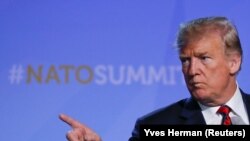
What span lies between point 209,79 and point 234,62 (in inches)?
5.0

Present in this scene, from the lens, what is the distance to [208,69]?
7.00 ft

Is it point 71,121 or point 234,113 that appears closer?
point 71,121

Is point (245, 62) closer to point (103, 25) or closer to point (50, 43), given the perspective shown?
point (103, 25)

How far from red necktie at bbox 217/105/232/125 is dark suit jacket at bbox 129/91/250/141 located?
0.07 metres


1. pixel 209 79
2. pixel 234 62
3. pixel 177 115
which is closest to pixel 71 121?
pixel 177 115

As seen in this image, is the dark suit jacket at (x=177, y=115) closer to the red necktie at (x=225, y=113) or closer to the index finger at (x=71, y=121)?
the red necktie at (x=225, y=113)

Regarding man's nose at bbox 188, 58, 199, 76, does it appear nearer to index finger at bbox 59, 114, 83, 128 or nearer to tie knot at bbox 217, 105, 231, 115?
tie knot at bbox 217, 105, 231, 115

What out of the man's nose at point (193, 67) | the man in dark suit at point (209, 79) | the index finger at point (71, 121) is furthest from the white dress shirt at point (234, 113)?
the index finger at point (71, 121)

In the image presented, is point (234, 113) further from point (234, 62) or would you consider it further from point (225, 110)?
point (234, 62)

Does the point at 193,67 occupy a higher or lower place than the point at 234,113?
higher

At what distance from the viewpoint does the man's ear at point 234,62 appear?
84.8 inches

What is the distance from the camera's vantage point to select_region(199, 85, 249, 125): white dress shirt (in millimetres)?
2143

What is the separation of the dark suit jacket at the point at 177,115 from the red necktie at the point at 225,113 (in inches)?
2.9

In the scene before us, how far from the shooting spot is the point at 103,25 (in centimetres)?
228
